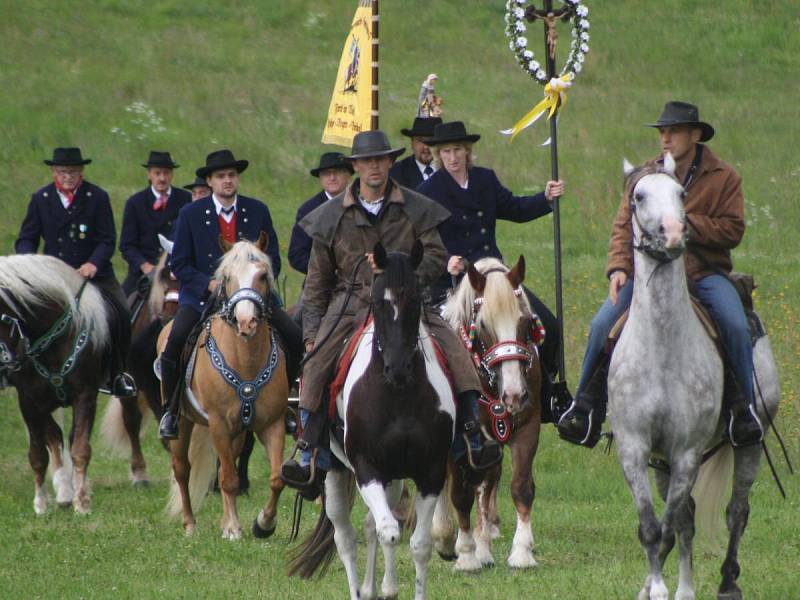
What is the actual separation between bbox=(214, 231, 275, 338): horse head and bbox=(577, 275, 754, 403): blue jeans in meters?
3.11

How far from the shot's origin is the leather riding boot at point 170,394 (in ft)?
43.8

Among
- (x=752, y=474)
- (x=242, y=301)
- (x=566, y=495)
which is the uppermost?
(x=242, y=301)

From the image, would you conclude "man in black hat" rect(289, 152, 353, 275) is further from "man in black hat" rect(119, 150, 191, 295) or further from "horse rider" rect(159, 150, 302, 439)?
"man in black hat" rect(119, 150, 191, 295)

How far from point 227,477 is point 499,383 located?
3.07 metres

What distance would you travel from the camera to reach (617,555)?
1159 centimetres

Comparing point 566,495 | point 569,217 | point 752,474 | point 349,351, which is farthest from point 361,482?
point 569,217

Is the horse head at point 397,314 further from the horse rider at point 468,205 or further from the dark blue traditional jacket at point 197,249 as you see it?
the dark blue traditional jacket at point 197,249

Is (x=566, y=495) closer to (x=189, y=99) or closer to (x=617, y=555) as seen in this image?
(x=617, y=555)

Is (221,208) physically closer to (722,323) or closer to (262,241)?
(262,241)

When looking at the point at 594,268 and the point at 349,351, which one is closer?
the point at 349,351

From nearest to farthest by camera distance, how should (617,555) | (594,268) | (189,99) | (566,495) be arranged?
(617,555) → (566,495) → (594,268) → (189,99)

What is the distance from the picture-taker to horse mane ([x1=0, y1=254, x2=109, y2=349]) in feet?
45.4

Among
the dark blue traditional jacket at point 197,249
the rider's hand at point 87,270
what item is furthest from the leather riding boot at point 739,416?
the rider's hand at point 87,270

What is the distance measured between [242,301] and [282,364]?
1.17 metres
